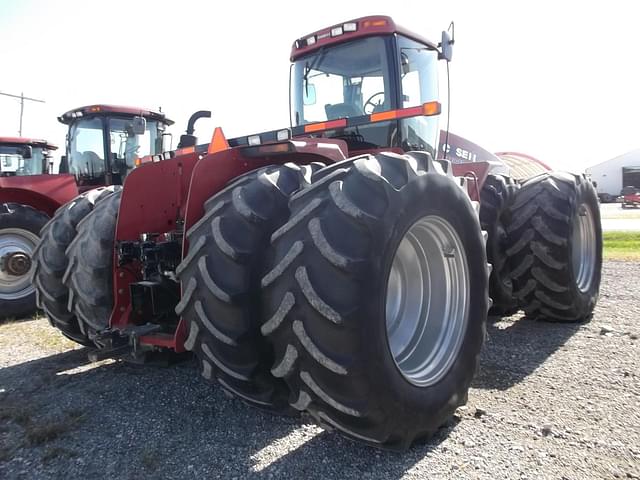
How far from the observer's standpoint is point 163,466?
255 cm

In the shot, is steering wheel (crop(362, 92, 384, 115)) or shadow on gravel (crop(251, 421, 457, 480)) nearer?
shadow on gravel (crop(251, 421, 457, 480))

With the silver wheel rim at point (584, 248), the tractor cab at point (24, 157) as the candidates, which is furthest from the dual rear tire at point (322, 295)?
the tractor cab at point (24, 157)

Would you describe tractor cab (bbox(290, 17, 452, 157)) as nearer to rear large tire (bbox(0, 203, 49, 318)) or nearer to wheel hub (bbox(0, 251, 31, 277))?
rear large tire (bbox(0, 203, 49, 318))

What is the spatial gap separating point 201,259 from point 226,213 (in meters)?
0.25

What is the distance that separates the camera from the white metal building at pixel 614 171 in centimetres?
5250

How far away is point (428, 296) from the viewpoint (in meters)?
3.13

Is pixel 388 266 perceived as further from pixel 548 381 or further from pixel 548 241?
pixel 548 241

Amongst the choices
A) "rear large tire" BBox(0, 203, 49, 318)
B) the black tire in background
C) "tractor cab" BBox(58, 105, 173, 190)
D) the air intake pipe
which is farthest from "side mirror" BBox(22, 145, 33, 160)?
the black tire in background

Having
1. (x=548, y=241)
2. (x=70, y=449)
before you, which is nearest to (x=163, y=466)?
(x=70, y=449)

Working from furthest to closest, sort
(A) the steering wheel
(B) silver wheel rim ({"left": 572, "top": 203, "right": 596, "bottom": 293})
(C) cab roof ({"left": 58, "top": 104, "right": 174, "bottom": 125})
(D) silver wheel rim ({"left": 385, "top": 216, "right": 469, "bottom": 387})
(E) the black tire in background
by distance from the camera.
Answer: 1. (C) cab roof ({"left": 58, "top": 104, "right": 174, "bottom": 125})
2. (B) silver wheel rim ({"left": 572, "top": 203, "right": 596, "bottom": 293})
3. (E) the black tire in background
4. (A) the steering wheel
5. (D) silver wheel rim ({"left": 385, "top": 216, "right": 469, "bottom": 387})

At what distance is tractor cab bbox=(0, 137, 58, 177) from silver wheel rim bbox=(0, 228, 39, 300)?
9.79ft

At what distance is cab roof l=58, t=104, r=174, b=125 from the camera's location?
788 centimetres

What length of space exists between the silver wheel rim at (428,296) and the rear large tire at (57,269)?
7.60 ft

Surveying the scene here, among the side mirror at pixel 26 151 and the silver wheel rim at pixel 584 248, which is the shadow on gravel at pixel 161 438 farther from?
the side mirror at pixel 26 151
